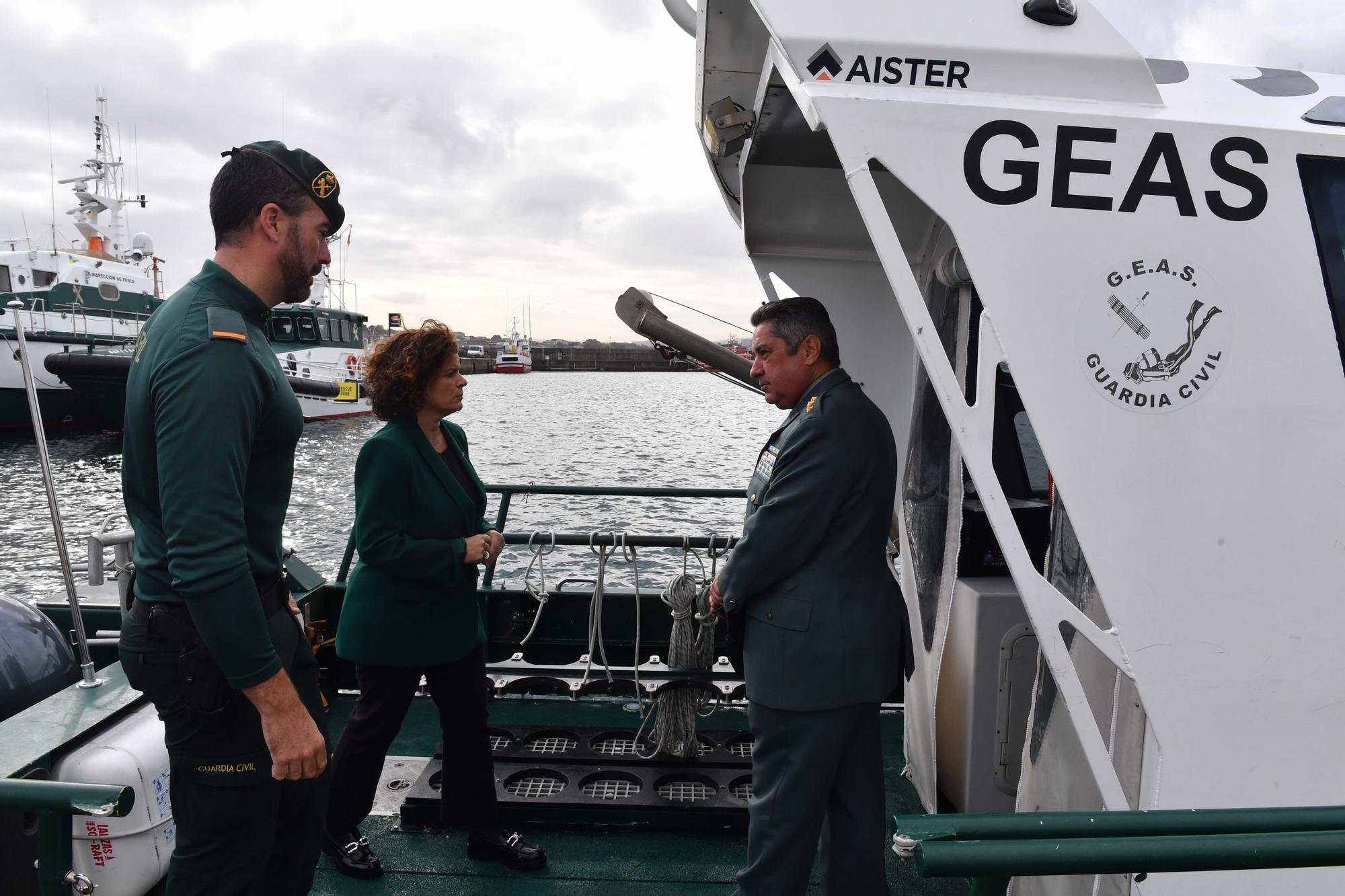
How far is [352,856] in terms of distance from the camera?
2.75m

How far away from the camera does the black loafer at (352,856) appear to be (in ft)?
8.95

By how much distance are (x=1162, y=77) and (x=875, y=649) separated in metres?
1.54

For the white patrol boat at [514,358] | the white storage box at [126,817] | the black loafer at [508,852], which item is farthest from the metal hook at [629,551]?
the white patrol boat at [514,358]

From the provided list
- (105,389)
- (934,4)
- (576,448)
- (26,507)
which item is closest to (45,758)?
(934,4)

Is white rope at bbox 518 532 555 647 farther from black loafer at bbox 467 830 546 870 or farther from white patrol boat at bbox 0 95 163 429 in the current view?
white patrol boat at bbox 0 95 163 429

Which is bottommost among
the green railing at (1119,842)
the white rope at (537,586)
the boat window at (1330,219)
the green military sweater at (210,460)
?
the white rope at (537,586)

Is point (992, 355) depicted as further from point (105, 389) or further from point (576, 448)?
point (105, 389)

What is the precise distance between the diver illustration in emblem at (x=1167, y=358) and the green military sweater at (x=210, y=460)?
1.74 meters

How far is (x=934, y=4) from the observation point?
1.90m

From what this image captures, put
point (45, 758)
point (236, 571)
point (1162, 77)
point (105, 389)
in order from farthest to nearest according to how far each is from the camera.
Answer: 1. point (105, 389)
2. point (45, 758)
3. point (1162, 77)
4. point (236, 571)

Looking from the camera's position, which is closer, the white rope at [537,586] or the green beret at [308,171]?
the green beret at [308,171]

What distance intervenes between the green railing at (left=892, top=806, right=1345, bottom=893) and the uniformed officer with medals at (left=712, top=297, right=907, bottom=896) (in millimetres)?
892

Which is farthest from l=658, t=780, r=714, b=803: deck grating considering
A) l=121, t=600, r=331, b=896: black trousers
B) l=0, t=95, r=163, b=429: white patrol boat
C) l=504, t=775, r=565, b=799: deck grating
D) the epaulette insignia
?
l=0, t=95, r=163, b=429: white patrol boat

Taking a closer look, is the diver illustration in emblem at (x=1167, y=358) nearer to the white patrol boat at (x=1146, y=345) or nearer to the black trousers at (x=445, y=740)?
the white patrol boat at (x=1146, y=345)
